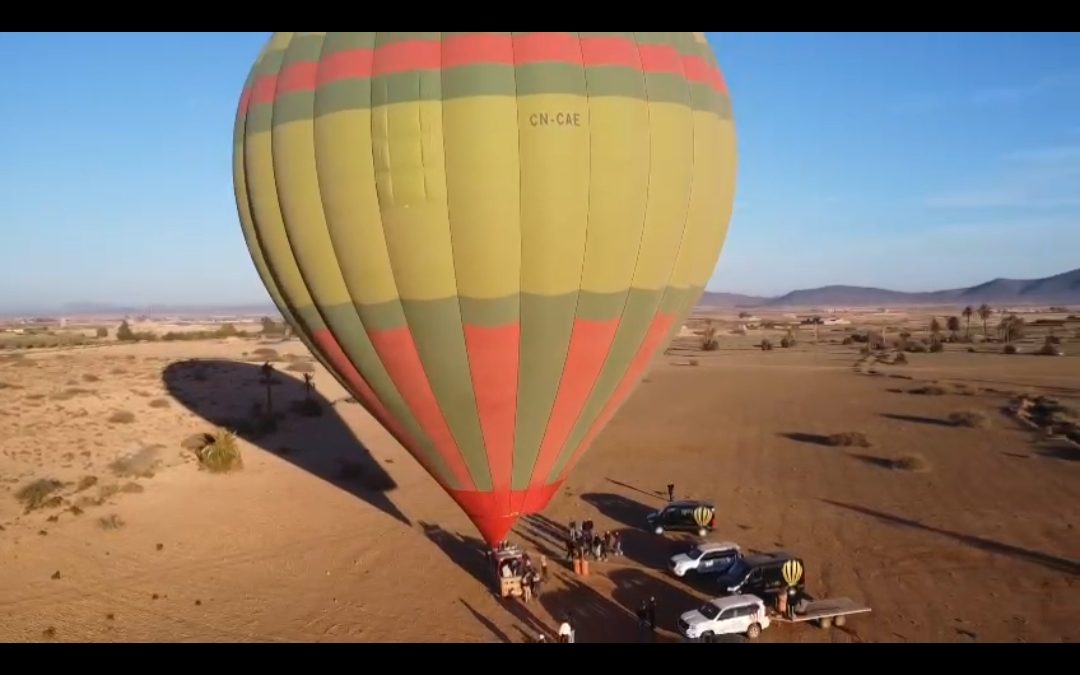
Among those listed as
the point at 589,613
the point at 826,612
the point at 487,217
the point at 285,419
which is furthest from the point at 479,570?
the point at 285,419

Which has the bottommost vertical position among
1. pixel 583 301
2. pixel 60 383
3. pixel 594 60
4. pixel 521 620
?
pixel 521 620

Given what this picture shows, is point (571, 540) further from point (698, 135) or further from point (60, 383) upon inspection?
point (60, 383)

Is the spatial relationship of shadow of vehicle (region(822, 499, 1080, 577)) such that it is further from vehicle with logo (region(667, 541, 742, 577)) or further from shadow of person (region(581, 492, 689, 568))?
vehicle with logo (region(667, 541, 742, 577))

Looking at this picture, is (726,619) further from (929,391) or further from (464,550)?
(929,391)

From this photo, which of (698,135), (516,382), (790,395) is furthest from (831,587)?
(790,395)

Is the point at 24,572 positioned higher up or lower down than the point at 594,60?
lower down

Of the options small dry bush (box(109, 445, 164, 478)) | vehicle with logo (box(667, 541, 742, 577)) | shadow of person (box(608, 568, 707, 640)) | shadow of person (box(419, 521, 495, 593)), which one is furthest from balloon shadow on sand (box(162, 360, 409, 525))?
vehicle with logo (box(667, 541, 742, 577))
